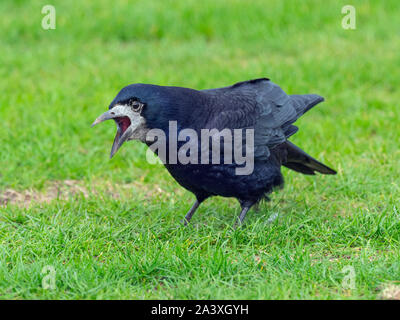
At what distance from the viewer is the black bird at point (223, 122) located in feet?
13.4

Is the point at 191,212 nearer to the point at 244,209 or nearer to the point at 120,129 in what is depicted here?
the point at 244,209

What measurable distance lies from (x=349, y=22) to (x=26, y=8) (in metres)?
4.80

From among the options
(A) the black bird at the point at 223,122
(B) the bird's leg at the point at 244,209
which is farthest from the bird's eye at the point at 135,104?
(B) the bird's leg at the point at 244,209

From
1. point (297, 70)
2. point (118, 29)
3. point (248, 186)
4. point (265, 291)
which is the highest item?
point (118, 29)

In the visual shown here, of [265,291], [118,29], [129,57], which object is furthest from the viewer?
[118,29]

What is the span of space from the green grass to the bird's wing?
598 millimetres

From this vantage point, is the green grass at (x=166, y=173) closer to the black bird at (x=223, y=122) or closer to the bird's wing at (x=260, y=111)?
the black bird at (x=223, y=122)

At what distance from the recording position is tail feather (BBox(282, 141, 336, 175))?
4906 millimetres

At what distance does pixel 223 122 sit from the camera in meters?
4.30

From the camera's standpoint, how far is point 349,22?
9.22 m

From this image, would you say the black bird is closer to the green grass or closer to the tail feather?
the tail feather

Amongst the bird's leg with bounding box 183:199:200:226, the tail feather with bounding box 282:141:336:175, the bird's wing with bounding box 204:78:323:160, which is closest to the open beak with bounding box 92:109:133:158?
the bird's wing with bounding box 204:78:323:160

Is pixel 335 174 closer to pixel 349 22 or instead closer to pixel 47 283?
pixel 47 283

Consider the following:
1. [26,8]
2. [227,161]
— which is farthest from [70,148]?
[26,8]
